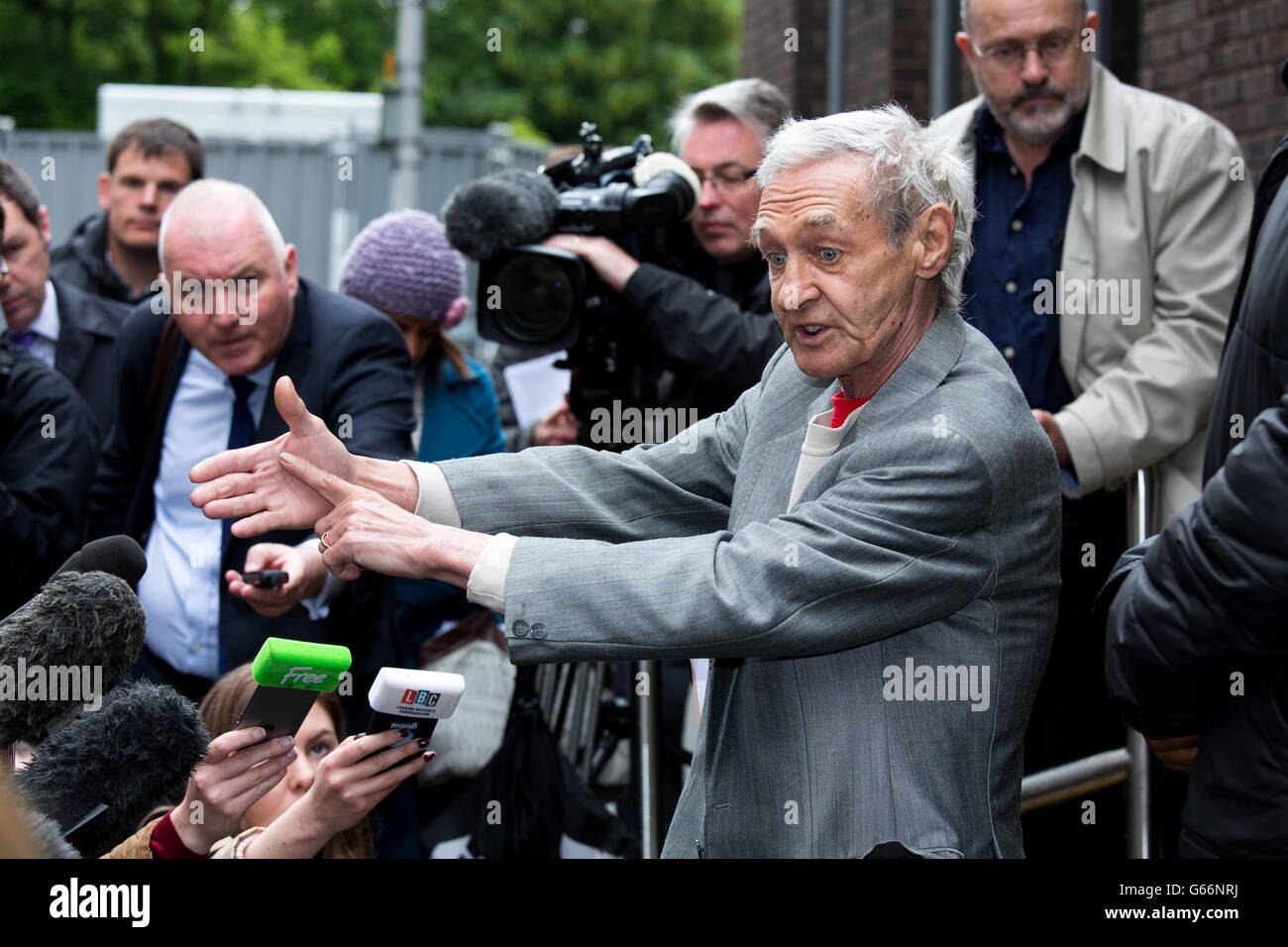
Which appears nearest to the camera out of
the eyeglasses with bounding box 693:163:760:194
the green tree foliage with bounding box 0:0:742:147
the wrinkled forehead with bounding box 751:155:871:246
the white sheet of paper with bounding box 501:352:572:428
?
the wrinkled forehead with bounding box 751:155:871:246

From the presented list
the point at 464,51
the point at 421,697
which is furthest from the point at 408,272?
the point at 464,51

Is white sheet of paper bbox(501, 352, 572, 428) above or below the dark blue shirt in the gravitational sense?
below

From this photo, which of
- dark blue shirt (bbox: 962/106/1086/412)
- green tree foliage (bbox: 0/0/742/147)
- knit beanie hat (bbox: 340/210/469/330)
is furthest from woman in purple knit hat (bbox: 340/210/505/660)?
green tree foliage (bbox: 0/0/742/147)

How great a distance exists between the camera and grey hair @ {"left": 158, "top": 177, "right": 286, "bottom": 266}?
3.74m

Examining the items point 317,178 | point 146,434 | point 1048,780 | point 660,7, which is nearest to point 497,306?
point 146,434

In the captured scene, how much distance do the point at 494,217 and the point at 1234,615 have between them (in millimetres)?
2135

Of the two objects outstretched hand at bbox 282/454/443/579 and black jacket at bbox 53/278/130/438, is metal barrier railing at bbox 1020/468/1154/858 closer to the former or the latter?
outstretched hand at bbox 282/454/443/579

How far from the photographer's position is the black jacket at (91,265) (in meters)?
5.48

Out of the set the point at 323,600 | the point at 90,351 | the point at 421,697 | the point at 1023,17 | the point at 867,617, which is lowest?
the point at 323,600

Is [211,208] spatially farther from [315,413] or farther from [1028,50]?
[1028,50]

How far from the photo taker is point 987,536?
2385 mm

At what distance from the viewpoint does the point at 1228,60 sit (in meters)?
5.48

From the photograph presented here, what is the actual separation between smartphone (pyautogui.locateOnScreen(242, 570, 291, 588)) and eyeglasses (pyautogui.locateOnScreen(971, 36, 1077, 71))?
6.67 ft

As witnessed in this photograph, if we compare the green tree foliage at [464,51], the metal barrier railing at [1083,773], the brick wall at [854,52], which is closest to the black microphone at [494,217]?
the metal barrier railing at [1083,773]
